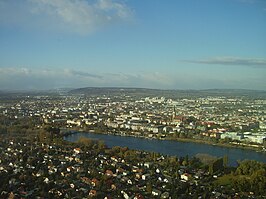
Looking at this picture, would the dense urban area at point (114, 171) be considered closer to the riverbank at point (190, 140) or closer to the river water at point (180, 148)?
the riverbank at point (190, 140)

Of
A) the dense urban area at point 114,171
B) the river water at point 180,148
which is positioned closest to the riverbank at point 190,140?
the dense urban area at point 114,171

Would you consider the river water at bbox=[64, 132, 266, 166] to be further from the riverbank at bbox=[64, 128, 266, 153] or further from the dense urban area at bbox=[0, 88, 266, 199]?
the dense urban area at bbox=[0, 88, 266, 199]

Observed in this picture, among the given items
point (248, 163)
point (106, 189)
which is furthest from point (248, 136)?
point (106, 189)

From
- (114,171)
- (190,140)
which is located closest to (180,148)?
(190,140)

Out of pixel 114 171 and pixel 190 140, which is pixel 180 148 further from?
pixel 114 171

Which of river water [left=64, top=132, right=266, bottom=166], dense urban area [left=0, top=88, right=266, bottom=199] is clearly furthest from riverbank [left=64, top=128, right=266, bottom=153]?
river water [left=64, top=132, right=266, bottom=166]

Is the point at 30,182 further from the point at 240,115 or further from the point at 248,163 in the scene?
the point at 240,115

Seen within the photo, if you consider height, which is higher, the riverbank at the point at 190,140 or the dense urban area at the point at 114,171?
the dense urban area at the point at 114,171

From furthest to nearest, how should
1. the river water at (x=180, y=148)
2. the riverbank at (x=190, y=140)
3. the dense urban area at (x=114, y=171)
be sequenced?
the riverbank at (x=190, y=140) → the river water at (x=180, y=148) → the dense urban area at (x=114, y=171)
